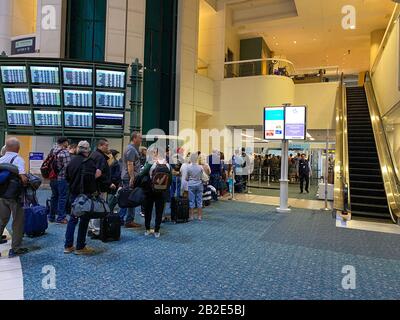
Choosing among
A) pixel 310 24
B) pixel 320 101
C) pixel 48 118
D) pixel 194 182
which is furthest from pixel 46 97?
pixel 310 24

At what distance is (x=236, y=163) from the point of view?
11.4 meters

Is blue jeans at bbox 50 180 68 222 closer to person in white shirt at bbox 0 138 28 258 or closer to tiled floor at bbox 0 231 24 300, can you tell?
person in white shirt at bbox 0 138 28 258

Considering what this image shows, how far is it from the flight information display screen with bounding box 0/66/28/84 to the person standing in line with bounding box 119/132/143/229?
4.58 m

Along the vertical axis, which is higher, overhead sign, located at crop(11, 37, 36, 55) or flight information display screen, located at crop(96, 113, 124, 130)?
overhead sign, located at crop(11, 37, 36, 55)

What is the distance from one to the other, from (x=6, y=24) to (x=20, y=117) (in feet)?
19.1

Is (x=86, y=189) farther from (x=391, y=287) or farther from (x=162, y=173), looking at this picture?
(x=391, y=287)

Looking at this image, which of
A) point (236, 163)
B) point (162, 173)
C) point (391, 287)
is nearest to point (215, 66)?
point (236, 163)

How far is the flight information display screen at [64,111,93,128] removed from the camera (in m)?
8.76

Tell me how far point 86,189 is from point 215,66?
12.1 metres

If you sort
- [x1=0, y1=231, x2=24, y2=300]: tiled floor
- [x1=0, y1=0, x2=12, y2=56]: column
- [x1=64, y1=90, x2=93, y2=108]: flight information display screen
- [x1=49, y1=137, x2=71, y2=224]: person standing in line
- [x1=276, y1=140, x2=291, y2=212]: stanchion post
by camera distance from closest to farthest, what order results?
[x1=0, y1=231, x2=24, y2=300]: tiled floor, [x1=49, y1=137, x2=71, y2=224]: person standing in line, [x1=276, y1=140, x2=291, y2=212]: stanchion post, [x1=64, y1=90, x2=93, y2=108]: flight information display screen, [x1=0, y1=0, x2=12, y2=56]: column

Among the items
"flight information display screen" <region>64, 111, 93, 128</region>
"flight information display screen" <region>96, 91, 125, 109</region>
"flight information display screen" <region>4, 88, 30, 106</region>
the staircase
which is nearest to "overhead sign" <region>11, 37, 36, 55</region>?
"flight information display screen" <region>4, 88, 30, 106</region>

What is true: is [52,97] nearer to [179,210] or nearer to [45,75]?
[45,75]

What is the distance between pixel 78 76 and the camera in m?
8.55

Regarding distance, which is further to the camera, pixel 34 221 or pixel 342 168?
pixel 342 168
